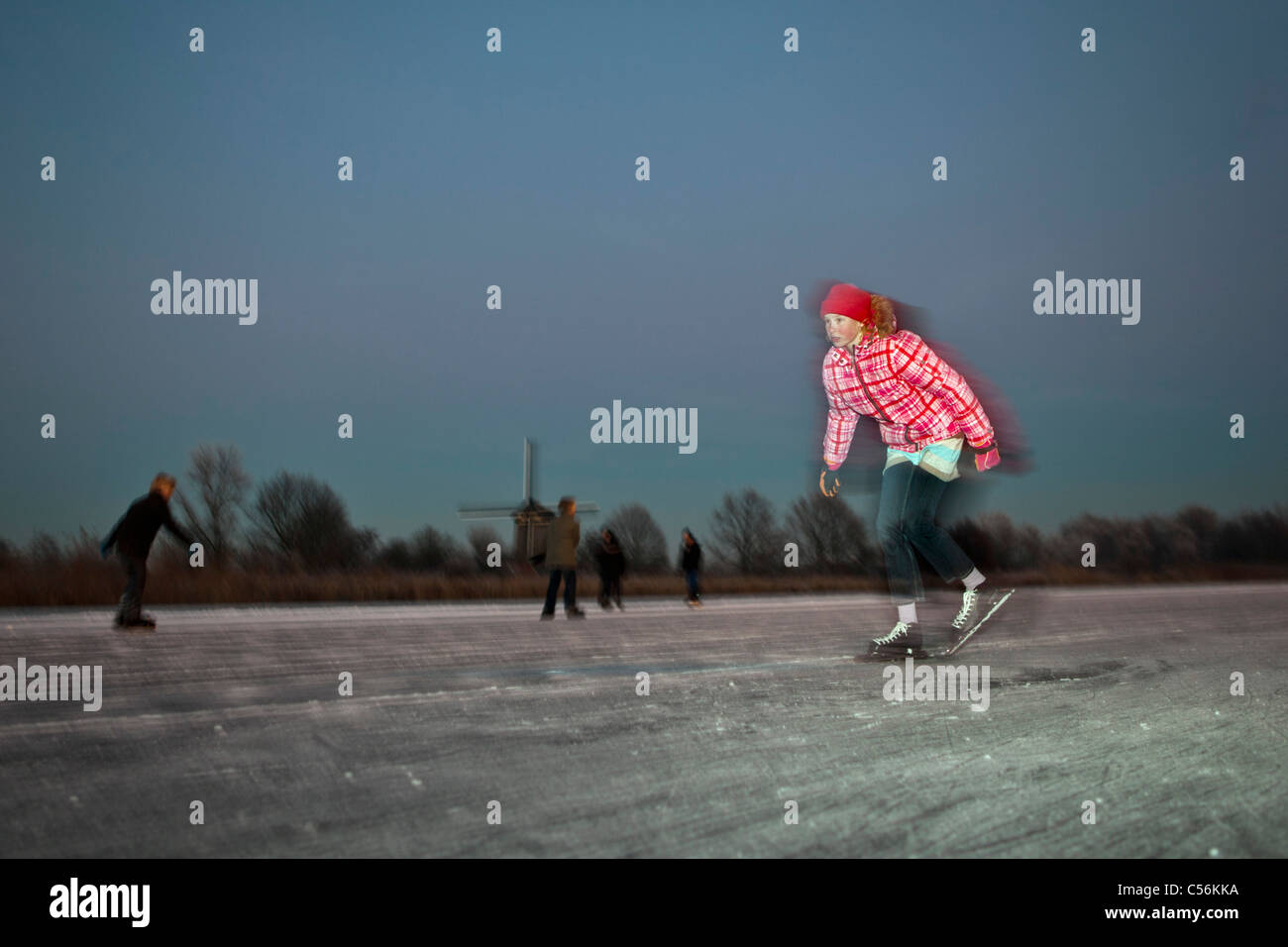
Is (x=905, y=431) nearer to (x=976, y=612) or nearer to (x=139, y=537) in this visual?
(x=976, y=612)

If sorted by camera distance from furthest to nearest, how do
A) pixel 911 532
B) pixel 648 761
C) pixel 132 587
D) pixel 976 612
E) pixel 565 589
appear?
pixel 565 589
pixel 132 587
pixel 976 612
pixel 911 532
pixel 648 761

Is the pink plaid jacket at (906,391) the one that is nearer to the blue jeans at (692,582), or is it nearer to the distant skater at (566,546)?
the distant skater at (566,546)

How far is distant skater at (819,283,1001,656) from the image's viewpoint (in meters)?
6.39

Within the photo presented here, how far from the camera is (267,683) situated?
18.8 feet

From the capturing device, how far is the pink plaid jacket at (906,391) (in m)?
6.36

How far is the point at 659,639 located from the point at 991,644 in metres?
2.62

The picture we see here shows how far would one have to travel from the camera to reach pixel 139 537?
39.5ft

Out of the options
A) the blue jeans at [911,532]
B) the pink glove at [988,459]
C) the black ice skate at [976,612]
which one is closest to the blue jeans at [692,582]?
the black ice skate at [976,612]

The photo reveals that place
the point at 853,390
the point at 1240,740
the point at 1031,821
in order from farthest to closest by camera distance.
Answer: the point at 853,390
the point at 1240,740
the point at 1031,821

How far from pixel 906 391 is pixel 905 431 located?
0.29m

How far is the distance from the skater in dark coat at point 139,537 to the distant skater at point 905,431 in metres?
7.37

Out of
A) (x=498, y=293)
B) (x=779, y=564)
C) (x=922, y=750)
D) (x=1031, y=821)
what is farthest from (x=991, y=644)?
(x=779, y=564)

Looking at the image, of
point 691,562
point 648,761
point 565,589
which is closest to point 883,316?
point 648,761
